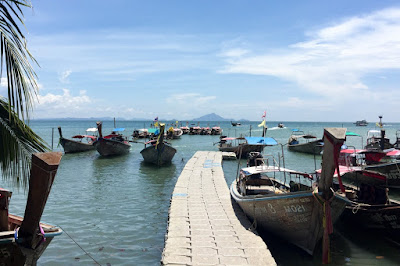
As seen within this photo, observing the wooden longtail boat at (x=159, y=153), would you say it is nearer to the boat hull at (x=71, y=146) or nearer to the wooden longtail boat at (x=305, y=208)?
the boat hull at (x=71, y=146)

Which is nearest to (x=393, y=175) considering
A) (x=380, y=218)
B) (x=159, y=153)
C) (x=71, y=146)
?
(x=380, y=218)

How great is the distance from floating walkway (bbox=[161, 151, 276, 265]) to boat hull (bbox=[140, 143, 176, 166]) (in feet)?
38.9

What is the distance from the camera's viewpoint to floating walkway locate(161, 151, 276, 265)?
25.9ft

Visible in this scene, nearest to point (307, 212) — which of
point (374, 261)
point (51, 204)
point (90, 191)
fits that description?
point (374, 261)

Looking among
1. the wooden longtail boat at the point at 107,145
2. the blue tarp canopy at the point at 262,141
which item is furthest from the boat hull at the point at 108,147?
the blue tarp canopy at the point at 262,141

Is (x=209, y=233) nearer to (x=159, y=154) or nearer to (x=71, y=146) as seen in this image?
(x=159, y=154)

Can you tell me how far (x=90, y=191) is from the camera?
725 inches

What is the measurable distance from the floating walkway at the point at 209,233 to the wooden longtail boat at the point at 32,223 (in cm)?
331

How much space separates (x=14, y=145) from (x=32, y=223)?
1.29 meters

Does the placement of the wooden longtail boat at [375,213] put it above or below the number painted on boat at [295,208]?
below

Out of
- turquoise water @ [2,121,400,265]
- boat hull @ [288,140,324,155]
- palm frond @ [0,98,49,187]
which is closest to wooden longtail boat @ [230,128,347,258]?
turquoise water @ [2,121,400,265]

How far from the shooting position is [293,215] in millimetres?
9609

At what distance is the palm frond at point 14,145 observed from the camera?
4.69 metres

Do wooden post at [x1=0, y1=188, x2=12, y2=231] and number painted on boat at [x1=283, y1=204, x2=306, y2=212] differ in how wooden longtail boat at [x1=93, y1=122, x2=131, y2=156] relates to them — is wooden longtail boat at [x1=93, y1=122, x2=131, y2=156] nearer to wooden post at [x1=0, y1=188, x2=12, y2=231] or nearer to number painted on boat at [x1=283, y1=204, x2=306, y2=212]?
number painted on boat at [x1=283, y1=204, x2=306, y2=212]
